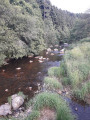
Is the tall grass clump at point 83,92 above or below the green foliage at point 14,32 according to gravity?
below

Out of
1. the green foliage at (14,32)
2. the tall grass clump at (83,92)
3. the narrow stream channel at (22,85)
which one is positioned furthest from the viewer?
the green foliage at (14,32)

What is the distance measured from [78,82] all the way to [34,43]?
39.1ft

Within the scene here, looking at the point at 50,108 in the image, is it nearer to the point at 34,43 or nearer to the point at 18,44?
the point at 18,44

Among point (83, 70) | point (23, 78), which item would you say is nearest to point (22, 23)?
point (23, 78)

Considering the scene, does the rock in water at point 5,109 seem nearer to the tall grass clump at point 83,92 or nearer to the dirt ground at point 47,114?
the dirt ground at point 47,114

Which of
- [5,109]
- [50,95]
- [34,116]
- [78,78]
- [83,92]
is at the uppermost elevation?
[78,78]

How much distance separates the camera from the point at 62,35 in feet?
120

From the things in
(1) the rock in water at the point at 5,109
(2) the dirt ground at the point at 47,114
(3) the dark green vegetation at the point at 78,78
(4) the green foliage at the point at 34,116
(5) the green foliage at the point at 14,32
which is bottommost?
(1) the rock in water at the point at 5,109

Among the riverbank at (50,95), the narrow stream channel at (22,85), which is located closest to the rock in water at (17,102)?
the riverbank at (50,95)

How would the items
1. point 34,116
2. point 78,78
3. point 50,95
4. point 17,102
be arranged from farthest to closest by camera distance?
1. point 78,78
2. point 17,102
3. point 50,95
4. point 34,116

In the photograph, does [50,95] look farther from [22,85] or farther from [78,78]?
[22,85]

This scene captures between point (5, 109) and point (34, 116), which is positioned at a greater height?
point (34, 116)

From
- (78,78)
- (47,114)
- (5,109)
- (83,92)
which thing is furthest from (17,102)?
(78,78)

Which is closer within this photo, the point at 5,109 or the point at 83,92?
the point at 5,109
